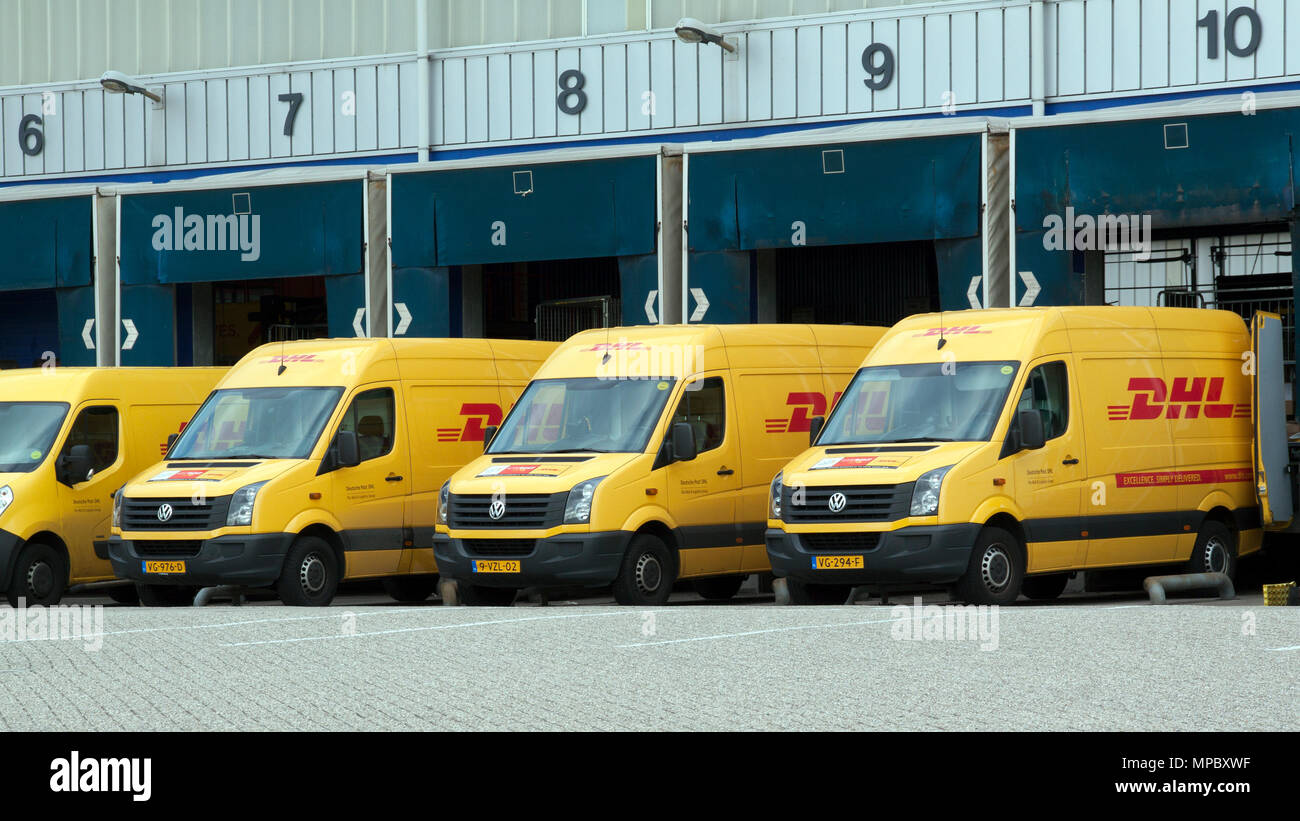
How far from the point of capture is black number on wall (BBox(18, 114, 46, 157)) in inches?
1170

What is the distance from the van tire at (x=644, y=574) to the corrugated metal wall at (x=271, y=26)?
1106 centimetres

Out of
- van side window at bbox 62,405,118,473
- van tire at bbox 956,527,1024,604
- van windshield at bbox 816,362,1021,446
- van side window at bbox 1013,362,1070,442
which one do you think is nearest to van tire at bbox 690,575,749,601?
van windshield at bbox 816,362,1021,446

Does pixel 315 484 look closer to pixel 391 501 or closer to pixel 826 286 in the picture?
pixel 391 501

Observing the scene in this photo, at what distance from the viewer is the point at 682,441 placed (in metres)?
15.7

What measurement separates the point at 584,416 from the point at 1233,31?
1037 centimetres

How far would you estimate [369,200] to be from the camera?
2125cm

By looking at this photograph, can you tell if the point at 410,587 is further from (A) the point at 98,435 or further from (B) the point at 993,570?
(B) the point at 993,570

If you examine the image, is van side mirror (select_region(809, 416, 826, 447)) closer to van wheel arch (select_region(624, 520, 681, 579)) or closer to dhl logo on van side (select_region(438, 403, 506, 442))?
van wheel arch (select_region(624, 520, 681, 579))

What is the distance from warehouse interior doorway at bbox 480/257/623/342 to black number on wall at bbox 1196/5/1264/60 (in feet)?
23.3

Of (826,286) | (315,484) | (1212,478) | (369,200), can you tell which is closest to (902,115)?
(826,286)

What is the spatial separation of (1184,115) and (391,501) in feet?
24.2

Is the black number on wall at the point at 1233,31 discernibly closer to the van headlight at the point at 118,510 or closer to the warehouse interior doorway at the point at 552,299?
the warehouse interior doorway at the point at 552,299

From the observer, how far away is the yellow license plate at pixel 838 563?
14.5 meters

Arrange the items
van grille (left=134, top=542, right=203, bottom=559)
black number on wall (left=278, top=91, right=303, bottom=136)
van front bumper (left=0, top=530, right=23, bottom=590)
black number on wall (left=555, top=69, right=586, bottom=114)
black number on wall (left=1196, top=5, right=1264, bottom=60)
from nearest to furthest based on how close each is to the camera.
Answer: van grille (left=134, top=542, right=203, bottom=559) < van front bumper (left=0, top=530, right=23, bottom=590) < black number on wall (left=1196, top=5, right=1264, bottom=60) < black number on wall (left=555, top=69, right=586, bottom=114) < black number on wall (left=278, top=91, right=303, bottom=136)
